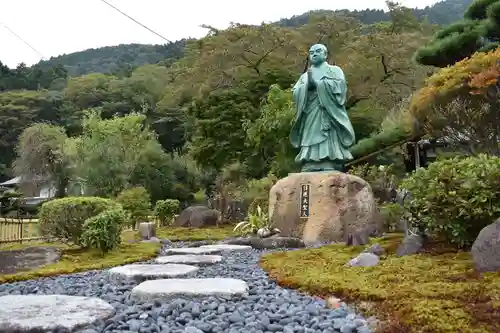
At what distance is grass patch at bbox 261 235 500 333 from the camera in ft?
10.4

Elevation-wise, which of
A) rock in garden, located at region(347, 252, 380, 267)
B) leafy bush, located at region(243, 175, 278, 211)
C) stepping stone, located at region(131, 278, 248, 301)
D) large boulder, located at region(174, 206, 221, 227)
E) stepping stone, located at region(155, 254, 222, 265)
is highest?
leafy bush, located at region(243, 175, 278, 211)

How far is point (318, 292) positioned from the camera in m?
4.55

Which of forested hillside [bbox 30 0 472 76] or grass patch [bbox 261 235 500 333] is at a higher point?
forested hillside [bbox 30 0 472 76]

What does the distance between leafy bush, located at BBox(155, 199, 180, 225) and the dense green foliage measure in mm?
10212

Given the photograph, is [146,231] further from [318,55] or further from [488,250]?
[488,250]

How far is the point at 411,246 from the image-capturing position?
21.1ft

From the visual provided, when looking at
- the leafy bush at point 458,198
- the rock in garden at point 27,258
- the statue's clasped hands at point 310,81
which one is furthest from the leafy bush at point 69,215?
the leafy bush at point 458,198

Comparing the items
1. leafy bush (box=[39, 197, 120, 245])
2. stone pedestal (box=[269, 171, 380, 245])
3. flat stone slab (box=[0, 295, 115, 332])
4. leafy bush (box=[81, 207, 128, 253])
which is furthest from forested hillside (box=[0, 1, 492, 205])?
flat stone slab (box=[0, 295, 115, 332])

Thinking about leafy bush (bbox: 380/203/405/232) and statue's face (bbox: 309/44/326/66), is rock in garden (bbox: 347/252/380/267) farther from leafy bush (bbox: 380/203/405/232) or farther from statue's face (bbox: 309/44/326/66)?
statue's face (bbox: 309/44/326/66)

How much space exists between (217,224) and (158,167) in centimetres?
915

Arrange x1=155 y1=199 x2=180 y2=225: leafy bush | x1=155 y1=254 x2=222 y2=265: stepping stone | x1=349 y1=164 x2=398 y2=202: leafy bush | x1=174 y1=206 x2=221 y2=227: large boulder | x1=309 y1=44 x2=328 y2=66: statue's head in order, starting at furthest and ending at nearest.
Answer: x1=155 y1=199 x2=180 y2=225: leafy bush
x1=174 y1=206 x2=221 y2=227: large boulder
x1=349 y1=164 x2=398 y2=202: leafy bush
x1=309 y1=44 x2=328 y2=66: statue's head
x1=155 y1=254 x2=222 y2=265: stepping stone

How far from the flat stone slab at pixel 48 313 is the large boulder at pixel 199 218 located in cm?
1411

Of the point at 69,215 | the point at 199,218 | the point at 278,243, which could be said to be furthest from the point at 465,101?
the point at 199,218

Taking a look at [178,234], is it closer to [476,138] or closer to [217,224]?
[217,224]
